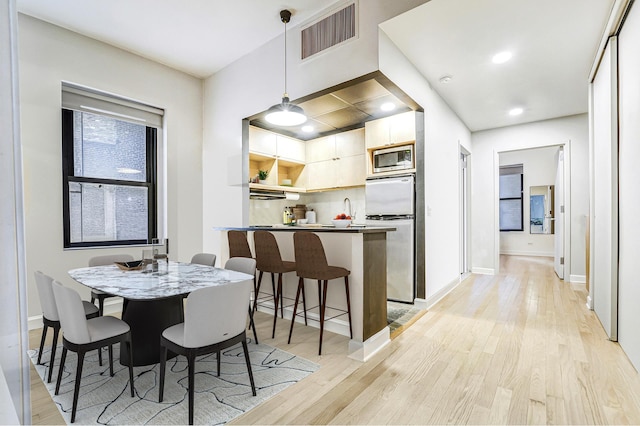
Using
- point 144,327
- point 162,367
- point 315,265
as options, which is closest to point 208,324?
point 162,367

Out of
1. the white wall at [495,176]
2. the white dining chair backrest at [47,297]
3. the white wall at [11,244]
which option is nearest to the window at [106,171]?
the white dining chair backrest at [47,297]

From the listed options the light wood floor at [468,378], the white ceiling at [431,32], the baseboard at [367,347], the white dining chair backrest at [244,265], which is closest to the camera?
the light wood floor at [468,378]

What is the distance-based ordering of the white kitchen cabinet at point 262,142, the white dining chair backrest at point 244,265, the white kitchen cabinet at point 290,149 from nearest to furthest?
the white dining chair backrest at point 244,265, the white kitchen cabinet at point 262,142, the white kitchen cabinet at point 290,149

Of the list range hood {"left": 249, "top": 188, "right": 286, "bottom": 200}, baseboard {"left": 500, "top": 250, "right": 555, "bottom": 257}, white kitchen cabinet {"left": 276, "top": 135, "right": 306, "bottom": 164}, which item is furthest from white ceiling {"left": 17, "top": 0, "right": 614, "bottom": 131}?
baseboard {"left": 500, "top": 250, "right": 555, "bottom": 257}

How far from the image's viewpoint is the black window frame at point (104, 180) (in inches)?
134

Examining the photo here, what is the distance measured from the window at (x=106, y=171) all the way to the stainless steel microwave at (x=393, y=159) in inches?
120

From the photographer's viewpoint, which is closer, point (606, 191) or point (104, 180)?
point (606, 191)

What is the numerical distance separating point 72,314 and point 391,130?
3806mm

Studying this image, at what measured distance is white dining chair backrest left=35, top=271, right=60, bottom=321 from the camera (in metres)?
1.93

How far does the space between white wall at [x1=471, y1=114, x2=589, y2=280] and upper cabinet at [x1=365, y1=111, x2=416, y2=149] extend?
2863 mm

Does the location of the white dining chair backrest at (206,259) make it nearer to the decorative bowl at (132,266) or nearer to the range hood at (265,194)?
the decorative bowl at (132,266)

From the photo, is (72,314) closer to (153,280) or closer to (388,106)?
(153,280)

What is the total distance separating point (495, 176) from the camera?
5922mm

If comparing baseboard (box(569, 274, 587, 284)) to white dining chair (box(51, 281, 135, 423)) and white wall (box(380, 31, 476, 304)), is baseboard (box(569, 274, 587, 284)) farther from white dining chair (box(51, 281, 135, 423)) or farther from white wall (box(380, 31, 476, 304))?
white dining chair (box(51, 281, 135, 423))
